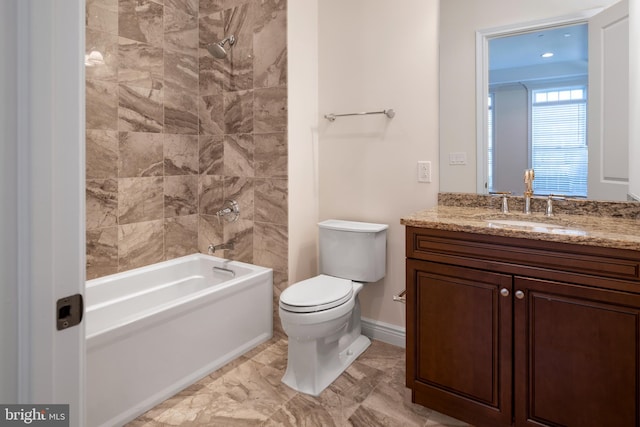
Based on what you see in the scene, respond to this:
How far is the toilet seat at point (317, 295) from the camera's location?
6.85ft

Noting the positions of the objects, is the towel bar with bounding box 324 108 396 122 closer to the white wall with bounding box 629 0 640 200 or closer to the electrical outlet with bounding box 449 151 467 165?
the electrical outlet with bounding box 449 151 467 165

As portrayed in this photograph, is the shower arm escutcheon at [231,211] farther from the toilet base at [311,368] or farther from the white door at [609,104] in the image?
the white door at [609,104]

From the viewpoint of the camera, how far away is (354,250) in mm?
2520

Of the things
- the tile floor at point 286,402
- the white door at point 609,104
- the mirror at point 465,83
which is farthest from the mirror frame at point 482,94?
the tile floor at point 286,402

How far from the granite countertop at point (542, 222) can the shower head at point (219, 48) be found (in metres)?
1.80

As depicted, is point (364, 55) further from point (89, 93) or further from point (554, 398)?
point (554, 398)

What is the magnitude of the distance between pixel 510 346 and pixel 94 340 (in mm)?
1785

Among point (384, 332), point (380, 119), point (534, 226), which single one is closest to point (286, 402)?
point (384, 332)

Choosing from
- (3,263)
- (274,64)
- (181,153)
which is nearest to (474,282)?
(3,263)

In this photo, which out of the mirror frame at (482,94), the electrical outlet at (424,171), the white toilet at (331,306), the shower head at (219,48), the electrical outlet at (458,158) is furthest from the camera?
the shower head at (219,48)

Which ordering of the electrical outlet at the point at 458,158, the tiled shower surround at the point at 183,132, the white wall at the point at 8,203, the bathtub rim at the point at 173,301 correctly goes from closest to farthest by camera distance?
the white wall at the point at 8,203
the bathtub rim at the point at 173,301
the electrical outlet at the point at 458,158
the tiled shower surround at the point at 183,132

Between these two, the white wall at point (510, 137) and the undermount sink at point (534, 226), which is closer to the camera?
the undermount sink at point (534, 226)

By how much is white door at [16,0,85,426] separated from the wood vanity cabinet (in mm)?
1464

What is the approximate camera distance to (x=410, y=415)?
75.9 inches
